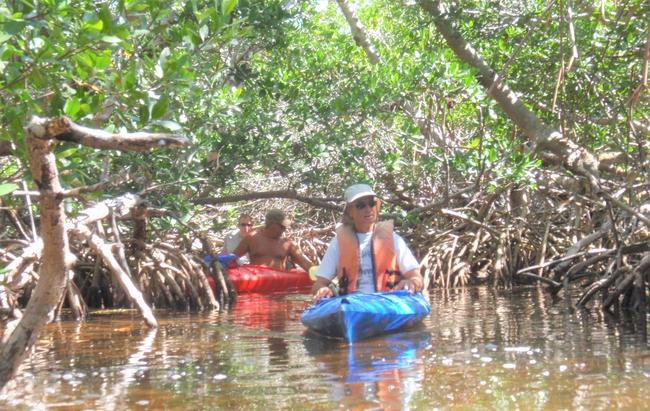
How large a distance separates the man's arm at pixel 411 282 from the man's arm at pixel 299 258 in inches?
159

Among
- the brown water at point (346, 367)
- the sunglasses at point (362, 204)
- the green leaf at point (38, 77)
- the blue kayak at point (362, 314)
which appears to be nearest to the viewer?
the green leaf at point (38, 77)

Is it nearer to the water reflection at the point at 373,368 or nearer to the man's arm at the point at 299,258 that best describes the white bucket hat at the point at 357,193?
the water reflection at the point at 373,368

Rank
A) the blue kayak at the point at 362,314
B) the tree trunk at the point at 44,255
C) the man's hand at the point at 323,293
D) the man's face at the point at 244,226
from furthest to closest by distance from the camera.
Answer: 1. the man's face at the point at 244,226
2. the man's hand at the point at 323,293
3. the blue kayak at the point at 362,314
4. the tree trunk at the point at 44,255

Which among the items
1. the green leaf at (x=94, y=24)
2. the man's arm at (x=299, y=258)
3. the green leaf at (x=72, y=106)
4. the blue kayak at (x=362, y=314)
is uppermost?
the green leaf at (x=94, y=24)

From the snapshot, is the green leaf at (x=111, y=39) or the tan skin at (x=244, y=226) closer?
the green leaf at (x=111, y=39)

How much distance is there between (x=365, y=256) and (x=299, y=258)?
419 cm

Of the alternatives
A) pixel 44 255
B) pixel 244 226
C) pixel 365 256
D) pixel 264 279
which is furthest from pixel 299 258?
pixel 44 255

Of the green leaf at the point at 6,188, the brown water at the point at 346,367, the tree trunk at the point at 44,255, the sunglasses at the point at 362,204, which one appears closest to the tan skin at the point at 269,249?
the brown water at the point at 346,367

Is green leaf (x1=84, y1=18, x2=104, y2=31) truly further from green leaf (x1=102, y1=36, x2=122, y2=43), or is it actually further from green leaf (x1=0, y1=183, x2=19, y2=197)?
green leaf (x1=0, y1=183, x2=19, y2=197)

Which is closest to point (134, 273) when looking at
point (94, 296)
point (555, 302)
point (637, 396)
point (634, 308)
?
point (94, 296)

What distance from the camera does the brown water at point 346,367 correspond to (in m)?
3.40

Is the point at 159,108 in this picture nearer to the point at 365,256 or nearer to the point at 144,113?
the point at 144,113

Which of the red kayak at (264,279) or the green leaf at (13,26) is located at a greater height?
the green leaf at (13,26)

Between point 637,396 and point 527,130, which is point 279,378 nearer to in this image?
point 637,396
